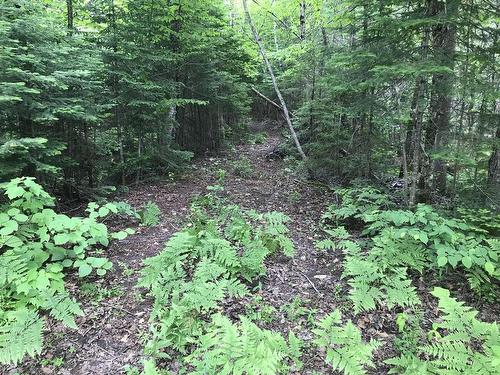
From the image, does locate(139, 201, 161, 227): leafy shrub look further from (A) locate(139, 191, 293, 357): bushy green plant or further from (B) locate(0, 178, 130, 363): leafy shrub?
(B) locate(0, 178, 130, 363): leafy shrub

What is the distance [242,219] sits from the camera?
695 centimetres

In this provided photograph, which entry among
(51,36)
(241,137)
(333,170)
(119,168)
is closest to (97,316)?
(51,36)

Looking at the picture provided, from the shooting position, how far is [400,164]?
33.6 ft

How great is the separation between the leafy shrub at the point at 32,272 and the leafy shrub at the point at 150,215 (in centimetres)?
176

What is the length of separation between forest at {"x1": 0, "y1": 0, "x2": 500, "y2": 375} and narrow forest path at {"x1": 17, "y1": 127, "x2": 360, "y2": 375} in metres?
0.03

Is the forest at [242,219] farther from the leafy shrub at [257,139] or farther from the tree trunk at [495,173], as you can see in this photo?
the leafy shrub at [257,139]

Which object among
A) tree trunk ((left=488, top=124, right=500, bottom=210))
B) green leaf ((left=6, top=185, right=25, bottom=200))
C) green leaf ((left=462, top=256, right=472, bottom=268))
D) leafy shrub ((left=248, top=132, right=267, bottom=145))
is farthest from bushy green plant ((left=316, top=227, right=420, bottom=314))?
leafy shrub ((left=248, top=132, right=267, bottom=145))

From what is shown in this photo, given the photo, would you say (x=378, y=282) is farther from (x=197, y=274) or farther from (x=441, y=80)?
(x=441, y=80)

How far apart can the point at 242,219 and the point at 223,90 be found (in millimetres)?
9255

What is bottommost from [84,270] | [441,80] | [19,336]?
[19,336]

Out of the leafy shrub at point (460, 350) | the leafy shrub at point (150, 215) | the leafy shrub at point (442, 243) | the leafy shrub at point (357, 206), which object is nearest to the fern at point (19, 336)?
the leafy shrub at point (150, 215)

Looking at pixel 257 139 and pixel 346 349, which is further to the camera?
pixel 257 139

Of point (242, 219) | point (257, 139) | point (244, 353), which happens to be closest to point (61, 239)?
point (244, 353)

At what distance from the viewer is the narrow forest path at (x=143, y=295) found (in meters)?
3.80
